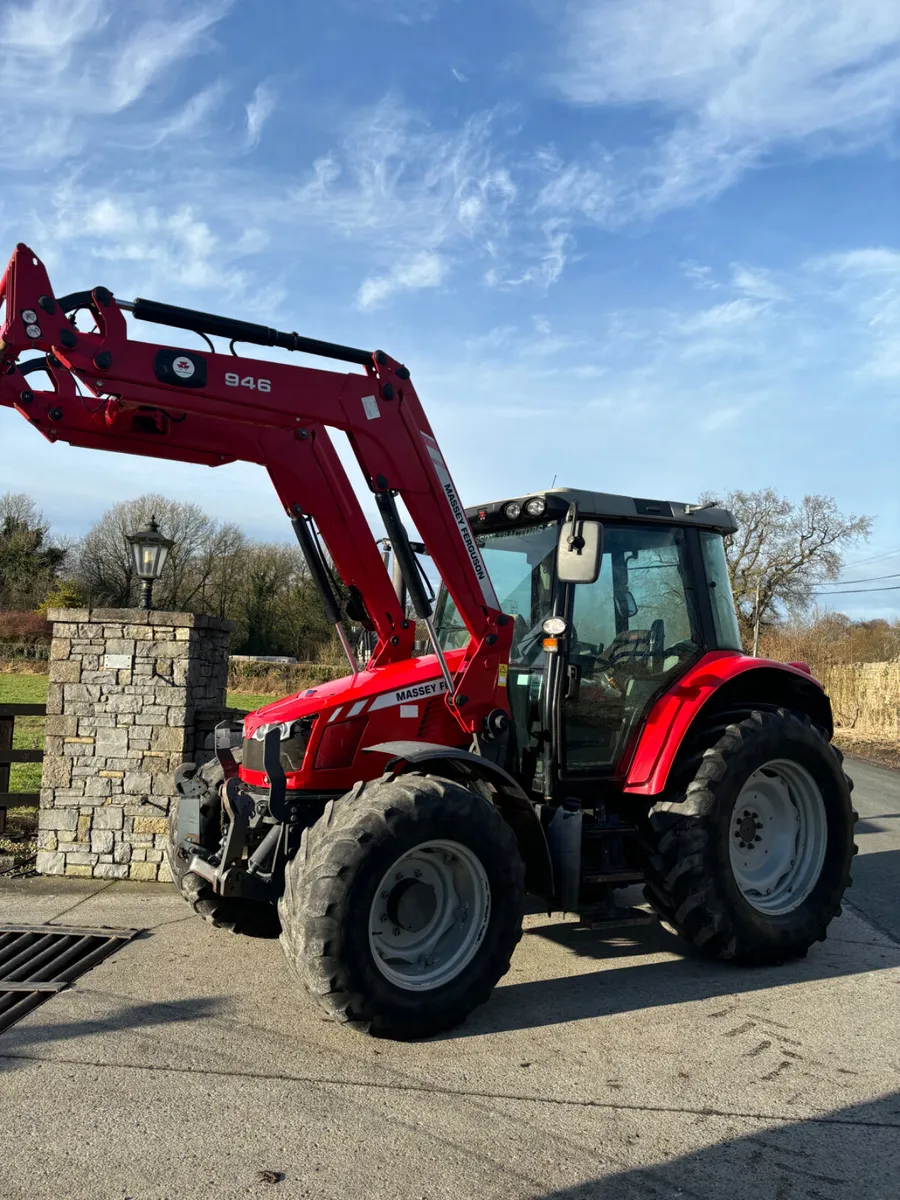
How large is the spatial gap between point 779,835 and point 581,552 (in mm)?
2310

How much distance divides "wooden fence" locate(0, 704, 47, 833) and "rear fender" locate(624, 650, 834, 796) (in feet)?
15.6

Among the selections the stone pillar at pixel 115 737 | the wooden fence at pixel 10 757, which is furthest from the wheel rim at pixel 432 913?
the wooden fence at pixel 10 757

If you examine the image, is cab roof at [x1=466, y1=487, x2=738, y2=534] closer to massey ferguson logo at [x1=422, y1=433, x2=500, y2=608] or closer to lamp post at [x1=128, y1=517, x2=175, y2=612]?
massey ferguson logo at [x1=422, y1=433, x2=500, y2=608]

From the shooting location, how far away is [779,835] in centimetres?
562

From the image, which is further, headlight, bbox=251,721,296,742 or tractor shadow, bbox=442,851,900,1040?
headlight, bbox=251,721,296,742

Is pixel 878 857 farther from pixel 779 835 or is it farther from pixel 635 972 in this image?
pixel 635 972

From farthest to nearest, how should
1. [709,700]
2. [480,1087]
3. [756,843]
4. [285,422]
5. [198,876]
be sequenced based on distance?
[756,843]
[709,700]
[198,876]
[285,422]
[480,1087]

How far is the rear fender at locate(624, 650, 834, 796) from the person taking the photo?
511 cm

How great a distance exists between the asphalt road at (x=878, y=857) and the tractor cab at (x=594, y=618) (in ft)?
7.49

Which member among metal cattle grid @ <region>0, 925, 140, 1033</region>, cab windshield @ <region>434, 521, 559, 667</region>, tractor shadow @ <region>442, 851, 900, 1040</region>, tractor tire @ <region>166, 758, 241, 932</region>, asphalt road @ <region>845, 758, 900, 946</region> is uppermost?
cab windshield @ <region>434, 521, 559, 667</region>

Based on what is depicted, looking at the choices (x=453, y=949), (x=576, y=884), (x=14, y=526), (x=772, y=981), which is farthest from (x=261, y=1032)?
(x=14, y=526)

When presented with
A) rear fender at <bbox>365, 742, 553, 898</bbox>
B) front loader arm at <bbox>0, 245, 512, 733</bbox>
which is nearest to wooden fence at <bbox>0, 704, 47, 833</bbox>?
front loader arm at <bbox>0, 245, 512, 733</bbox>

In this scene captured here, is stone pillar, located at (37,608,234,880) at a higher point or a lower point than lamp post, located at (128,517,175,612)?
lower

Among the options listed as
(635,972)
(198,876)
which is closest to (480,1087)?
(635,972)
